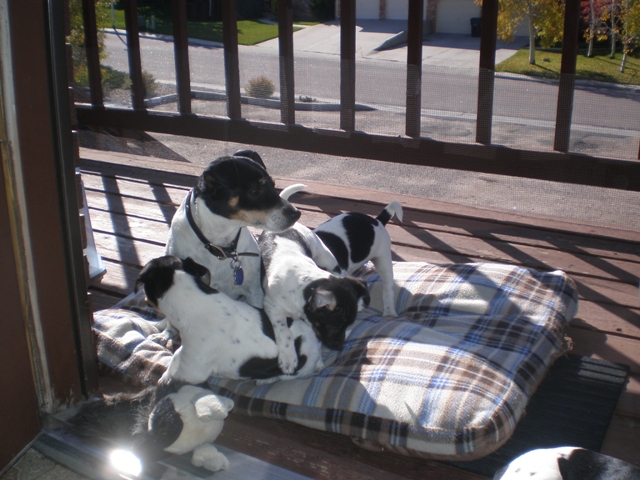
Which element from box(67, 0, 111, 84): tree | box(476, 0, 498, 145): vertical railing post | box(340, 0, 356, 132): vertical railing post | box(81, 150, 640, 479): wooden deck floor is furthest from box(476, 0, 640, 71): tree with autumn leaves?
box(81, 150, 640, 479): wooden deck floor

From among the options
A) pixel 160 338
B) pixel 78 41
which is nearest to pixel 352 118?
pixel 160 338

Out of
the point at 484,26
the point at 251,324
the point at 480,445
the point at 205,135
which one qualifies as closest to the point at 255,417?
the point at 251,324

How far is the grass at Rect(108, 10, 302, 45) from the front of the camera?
2102cm

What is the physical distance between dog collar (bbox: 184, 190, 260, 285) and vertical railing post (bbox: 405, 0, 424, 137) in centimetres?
243

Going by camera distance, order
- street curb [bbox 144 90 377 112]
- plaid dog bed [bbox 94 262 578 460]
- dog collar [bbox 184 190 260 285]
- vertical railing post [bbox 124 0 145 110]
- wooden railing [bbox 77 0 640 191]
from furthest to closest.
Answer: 1. vertical railing post [bbox 124 0 145 110]
2. street curb [bbox 144 90 377 112]
3. wooden railing [bbox 77 0 640 191]
4. dog collar [bbox 184 190 260 285]
5. plaid dog bed [bbox 94 262 578 460]

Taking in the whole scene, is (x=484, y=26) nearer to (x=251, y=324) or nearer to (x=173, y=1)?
(x=173, y=1)

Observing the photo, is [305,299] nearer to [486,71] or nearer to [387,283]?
[387,283]

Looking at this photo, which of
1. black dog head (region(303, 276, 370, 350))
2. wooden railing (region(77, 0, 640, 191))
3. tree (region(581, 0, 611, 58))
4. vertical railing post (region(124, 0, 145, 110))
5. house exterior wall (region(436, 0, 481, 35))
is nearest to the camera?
black dog head (region(303, 276, 370, 350))

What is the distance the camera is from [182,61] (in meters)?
6.11

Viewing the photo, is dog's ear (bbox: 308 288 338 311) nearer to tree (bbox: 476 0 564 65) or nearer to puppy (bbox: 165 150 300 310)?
puppy (bbox: 165 150 300 310)

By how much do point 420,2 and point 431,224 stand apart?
159cm

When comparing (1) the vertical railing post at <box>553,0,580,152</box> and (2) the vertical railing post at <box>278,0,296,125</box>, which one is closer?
(1) the vertical railing post at <box>553,0,580,152</box>

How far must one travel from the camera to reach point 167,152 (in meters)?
7.78

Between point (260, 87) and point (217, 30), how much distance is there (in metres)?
18.7
